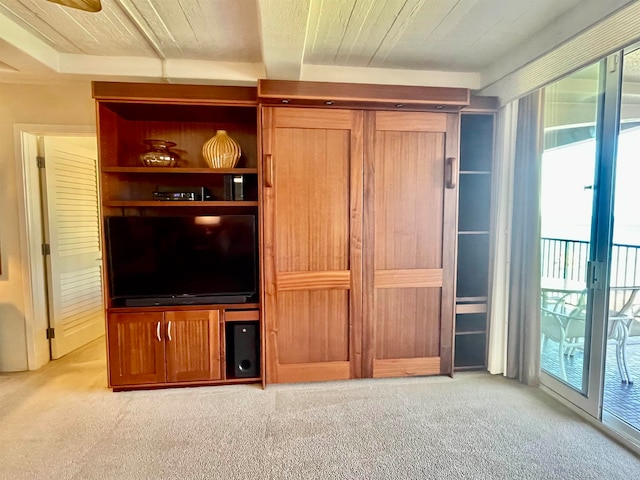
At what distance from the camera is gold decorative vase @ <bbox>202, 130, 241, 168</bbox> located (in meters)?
2.68

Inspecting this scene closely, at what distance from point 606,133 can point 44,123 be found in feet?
13.9

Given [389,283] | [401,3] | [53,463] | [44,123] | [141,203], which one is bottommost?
[53,463]

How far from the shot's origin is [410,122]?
2.64 m

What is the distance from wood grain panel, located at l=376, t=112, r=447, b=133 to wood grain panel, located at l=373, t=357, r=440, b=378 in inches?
72.9

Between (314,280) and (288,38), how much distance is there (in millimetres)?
1648

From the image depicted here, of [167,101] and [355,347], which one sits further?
[355,347]

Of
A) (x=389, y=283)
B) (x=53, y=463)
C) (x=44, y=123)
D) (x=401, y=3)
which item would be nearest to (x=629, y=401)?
(x=389, y=283)

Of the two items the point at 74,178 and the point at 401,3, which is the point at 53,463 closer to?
the point at 74,178

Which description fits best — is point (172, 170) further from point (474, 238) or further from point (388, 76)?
point (474, 238)

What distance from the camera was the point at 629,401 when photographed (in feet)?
7.51

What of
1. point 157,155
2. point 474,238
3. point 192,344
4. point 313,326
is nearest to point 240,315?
point 192,344

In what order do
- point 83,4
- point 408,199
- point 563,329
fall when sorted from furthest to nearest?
point 408,199, point 563,329, point 83,4

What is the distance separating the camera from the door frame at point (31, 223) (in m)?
2.91

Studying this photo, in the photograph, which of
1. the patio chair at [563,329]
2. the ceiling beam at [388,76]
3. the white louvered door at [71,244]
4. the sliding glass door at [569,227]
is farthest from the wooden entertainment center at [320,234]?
the white louvered door at [71,244]
